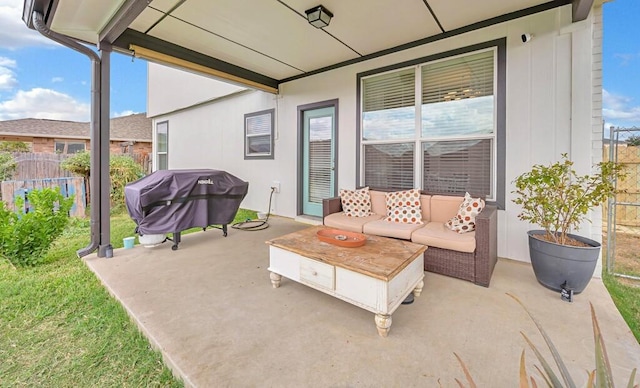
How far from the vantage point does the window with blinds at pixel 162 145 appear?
9.31 m

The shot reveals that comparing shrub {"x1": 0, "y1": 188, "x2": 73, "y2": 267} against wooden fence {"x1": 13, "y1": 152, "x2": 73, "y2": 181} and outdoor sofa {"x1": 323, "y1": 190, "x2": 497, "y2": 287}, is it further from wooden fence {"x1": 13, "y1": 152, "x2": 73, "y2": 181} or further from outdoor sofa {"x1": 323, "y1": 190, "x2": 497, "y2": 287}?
wooden fence {"x1": 13, "y1": 152, "x2": 73, "y2": 181}

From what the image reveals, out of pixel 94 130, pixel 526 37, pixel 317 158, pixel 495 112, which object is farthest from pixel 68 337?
pixel 526 37

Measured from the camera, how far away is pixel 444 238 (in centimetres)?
287

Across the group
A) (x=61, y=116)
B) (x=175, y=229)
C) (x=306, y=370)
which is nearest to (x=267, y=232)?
(x=175, y=229)

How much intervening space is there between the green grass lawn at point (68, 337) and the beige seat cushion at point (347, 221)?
232 centimetres

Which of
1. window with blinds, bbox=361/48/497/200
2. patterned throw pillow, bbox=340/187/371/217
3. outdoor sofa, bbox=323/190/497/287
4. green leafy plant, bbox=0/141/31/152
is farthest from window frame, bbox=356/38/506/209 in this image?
green leafy plant, bbox=0/141/31/152

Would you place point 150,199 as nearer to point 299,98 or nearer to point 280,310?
point 280,310

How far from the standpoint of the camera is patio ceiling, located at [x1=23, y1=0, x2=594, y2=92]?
10.1 ft

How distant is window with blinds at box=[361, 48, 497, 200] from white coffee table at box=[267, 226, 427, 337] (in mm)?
1834

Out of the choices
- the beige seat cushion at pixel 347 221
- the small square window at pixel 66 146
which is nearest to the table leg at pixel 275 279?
the beige seat cushion at pixel 347 221

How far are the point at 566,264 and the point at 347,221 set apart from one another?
85.6 inches

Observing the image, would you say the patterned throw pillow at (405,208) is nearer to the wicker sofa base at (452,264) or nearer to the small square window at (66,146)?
the wicker sofa base at (452,264)

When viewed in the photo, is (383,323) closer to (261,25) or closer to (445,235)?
(445,235)

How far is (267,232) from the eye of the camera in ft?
15.7
